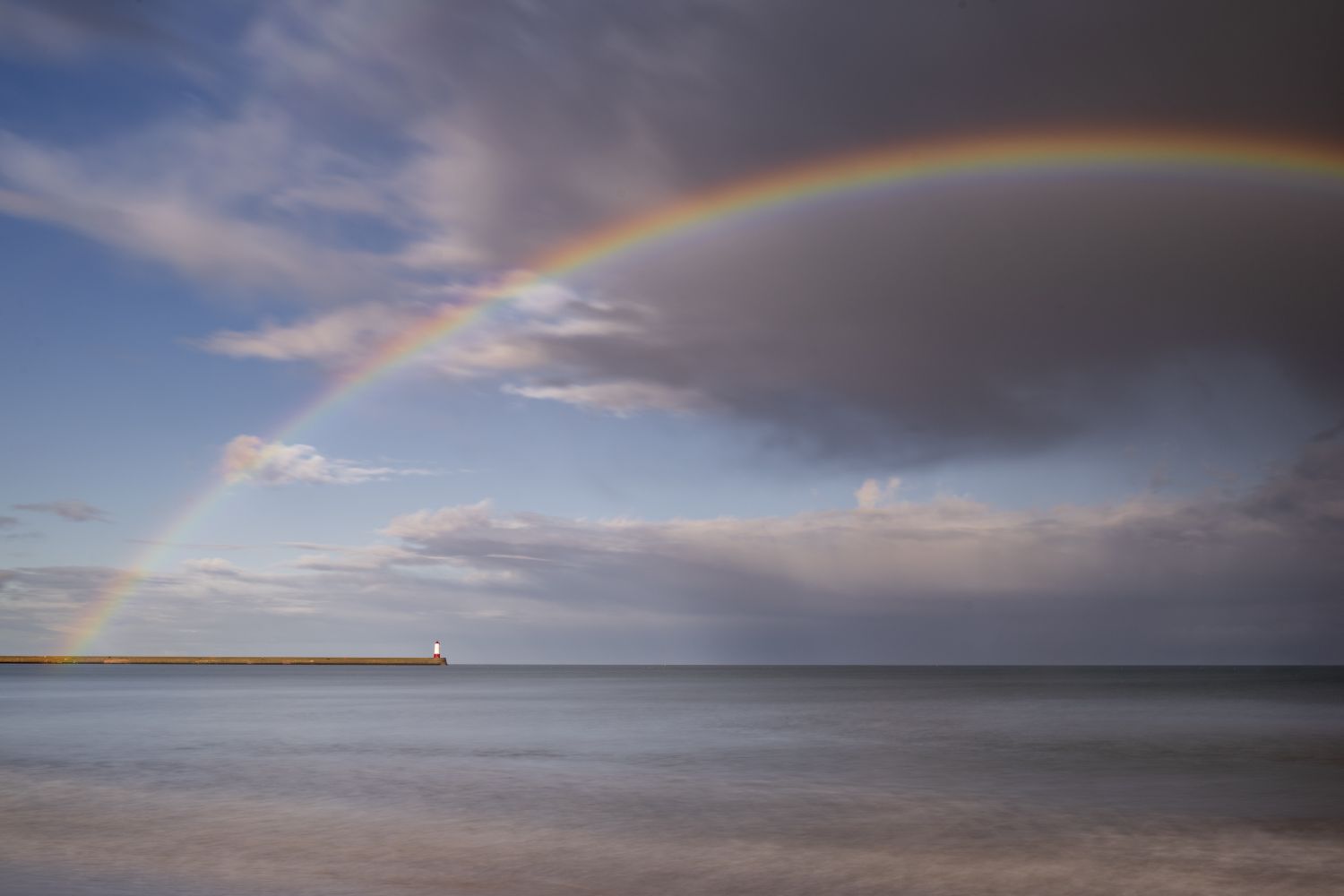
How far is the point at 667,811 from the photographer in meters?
26.2

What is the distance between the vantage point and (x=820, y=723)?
206 feet

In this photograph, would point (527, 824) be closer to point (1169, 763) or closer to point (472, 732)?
point (1169, 763)

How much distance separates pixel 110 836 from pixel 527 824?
836 centimetres

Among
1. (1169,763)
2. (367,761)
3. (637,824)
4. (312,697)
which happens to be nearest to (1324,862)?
(637,824)

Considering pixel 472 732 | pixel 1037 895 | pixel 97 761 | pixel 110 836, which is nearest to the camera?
pixel 1037 895

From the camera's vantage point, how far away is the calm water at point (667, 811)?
17859 mm

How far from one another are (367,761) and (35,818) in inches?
627

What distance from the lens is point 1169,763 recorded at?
38625 millimetres

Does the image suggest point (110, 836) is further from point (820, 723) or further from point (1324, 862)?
point (820, 723)

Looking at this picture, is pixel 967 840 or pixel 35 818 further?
pixel 35 818

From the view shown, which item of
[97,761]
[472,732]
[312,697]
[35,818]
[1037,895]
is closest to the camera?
[1037,895]

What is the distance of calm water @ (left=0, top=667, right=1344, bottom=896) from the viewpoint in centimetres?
1786

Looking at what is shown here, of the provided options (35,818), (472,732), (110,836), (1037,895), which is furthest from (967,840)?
(472,732)

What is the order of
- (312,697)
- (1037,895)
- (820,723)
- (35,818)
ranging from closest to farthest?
(1037,895) < (35,818) < (820,723) < (312,697)
